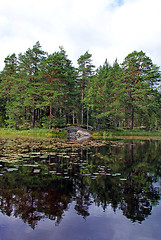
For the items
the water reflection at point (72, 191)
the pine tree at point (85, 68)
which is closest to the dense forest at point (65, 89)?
the pine tree at point (85, 68)

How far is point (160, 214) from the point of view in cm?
377

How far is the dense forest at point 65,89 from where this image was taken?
29.9 meters

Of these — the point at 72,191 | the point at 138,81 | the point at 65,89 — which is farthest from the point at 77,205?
the point at 138,81

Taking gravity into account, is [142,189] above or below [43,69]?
below

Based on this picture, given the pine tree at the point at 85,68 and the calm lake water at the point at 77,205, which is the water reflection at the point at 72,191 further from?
the pine tree at the point at 85,68

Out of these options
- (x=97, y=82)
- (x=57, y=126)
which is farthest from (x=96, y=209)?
(x=97, y=82)

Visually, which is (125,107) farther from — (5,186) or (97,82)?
(5,186)

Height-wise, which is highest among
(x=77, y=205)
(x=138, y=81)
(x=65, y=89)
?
(x=138, y=81)

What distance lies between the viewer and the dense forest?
29922mm

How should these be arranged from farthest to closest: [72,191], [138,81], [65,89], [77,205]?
[138,81] < [65,89] < [72,191] < [77,205]

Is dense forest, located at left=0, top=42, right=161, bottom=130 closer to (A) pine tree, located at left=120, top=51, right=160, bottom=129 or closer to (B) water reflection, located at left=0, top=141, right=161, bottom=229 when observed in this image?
(A) pine tree, located at left=120, top=51, right=160, bottom=129

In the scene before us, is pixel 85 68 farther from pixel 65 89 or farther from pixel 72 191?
pixel 72 191

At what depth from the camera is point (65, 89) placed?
3444 centimetres

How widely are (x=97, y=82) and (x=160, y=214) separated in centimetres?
2971
